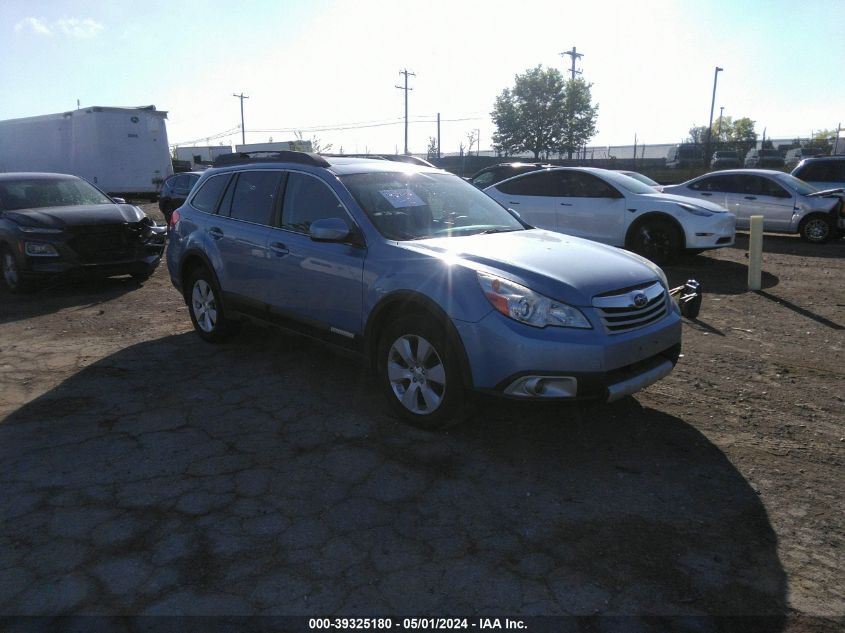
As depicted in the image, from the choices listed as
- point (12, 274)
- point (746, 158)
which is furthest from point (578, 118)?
point (12, 274)

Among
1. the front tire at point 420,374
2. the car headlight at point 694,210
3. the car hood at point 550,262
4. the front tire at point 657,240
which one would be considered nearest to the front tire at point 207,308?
the front tire at point 420,374

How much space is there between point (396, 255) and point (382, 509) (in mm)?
1662

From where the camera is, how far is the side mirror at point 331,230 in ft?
14.3

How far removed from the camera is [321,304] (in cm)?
477

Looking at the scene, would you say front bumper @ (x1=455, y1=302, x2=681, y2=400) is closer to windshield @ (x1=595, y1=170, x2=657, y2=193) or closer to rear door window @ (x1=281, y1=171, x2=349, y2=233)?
rear door window @ (x1=281, y1=171, x2=349, y2=233)

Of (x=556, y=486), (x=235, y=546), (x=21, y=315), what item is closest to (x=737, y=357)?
(x=556, y=486)

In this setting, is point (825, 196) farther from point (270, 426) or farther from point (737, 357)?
point (270, 426)

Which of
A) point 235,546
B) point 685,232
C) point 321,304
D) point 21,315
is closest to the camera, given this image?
point 235,546

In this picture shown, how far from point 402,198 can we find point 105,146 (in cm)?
2118

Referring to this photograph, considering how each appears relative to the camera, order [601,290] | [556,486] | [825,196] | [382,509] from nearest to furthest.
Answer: [382,509] → [556,486] → [601,290] → [825,196]

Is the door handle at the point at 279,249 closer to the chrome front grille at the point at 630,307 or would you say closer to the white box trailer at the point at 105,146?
the chrome front grille at the point at 630,307

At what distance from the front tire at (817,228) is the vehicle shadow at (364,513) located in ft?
36.2

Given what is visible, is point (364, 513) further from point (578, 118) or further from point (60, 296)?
point (578, 118)

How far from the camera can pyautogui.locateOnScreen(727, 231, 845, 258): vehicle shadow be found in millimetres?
12156
